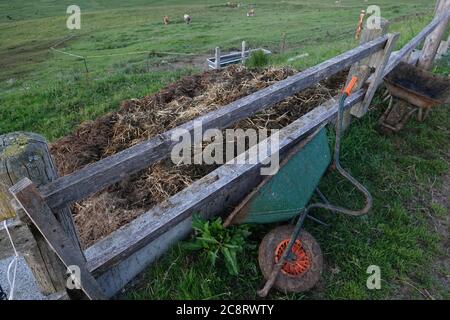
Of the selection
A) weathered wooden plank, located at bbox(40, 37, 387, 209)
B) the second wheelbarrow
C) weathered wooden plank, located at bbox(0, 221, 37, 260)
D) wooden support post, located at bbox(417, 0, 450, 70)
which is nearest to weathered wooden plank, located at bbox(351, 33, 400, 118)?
the second wheelbarrow

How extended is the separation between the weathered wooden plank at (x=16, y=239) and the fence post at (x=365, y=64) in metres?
3.69

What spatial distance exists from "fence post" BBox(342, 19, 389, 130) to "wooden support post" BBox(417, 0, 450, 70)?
2736mm

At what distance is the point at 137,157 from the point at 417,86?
4.34m

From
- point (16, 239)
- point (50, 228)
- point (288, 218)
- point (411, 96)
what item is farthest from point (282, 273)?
point (411, 96)

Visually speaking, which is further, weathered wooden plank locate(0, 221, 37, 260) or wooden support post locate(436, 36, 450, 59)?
wooden support post locate(436, 36, 450, 59)

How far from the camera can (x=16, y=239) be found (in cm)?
167

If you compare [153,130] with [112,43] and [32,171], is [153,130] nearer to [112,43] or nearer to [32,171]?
[32,171]

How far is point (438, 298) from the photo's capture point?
2.68 meters

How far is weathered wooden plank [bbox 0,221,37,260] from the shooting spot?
163 centimetres

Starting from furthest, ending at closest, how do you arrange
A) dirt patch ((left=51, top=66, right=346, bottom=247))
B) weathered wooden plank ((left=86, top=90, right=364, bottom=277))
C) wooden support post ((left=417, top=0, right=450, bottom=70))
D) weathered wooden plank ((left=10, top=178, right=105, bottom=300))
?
wooden support post ((left=417, top=0, right=450, bottom=70)), dirt patch ((left=51, top=66, right=346, bottom=247)), weathered wooden plank ((left=86, top=90, right=364, bottom=277)), weathered wooden plank ((left=10, top=178, right=105, bottom=300))

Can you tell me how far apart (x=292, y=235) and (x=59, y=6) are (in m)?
55.4

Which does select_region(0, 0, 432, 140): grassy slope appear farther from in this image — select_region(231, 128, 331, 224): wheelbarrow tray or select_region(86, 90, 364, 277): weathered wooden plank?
select_region(231, 128, 331, 224): wheelbarrow tray

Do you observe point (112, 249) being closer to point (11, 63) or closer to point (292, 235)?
point (292, 235)

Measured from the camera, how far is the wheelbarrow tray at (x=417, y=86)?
14.1ft
